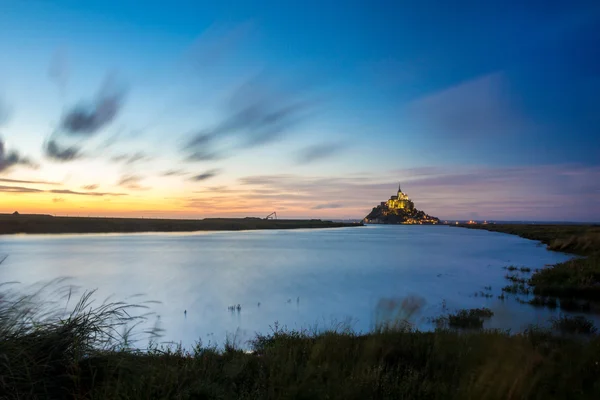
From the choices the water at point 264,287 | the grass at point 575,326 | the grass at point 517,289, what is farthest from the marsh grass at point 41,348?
the grass at point 517,289

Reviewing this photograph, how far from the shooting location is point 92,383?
471 cm

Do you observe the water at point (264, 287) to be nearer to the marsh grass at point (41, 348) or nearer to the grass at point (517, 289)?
the grass at point (517, 289)

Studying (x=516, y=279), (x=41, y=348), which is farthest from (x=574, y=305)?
(x=41, y=348)

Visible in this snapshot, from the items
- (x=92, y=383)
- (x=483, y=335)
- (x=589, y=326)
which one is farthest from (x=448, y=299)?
(x=92, y=383)

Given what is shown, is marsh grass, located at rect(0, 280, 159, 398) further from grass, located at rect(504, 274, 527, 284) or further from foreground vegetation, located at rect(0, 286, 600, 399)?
grass, located at rect(504, 274, 527, 284)

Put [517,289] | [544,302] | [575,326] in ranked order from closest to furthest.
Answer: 1. [575,326]
2. [544,302]
3. [517,289]

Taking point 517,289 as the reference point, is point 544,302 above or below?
above

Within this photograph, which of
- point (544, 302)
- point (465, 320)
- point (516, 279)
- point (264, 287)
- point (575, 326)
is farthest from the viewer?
point (264, 287)

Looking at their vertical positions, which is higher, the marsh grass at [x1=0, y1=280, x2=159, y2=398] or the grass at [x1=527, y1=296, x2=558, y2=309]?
the marsh grass at [x1=0, y1=280, x2=159, y2=398]

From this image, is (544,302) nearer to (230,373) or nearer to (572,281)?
(572,281)

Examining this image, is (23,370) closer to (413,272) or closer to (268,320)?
(268,320)

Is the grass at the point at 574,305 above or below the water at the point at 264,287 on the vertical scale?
above

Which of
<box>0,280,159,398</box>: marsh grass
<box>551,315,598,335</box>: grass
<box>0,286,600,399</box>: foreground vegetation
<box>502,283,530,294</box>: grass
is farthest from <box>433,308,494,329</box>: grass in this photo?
<box>0,280,159,398</box>: marsh grass

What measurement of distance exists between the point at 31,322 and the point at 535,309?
55.7ft
